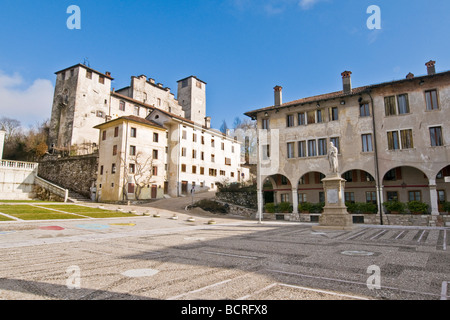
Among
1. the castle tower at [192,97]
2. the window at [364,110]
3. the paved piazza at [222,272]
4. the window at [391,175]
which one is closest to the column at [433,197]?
the window at [391,175]

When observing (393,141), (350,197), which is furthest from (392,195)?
(393,141)

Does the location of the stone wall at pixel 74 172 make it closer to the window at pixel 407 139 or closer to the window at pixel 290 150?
the window at pixel 290 150

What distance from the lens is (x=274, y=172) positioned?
91.8 feet

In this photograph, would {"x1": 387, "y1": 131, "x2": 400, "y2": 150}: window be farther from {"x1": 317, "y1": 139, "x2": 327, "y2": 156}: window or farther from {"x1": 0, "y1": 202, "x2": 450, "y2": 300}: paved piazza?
{"x1": 0, "y1": 202, "x2": 450, "y2": 300}: paved piazza

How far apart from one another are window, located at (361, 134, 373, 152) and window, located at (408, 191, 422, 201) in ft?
16.5

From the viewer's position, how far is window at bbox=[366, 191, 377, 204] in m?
24.5

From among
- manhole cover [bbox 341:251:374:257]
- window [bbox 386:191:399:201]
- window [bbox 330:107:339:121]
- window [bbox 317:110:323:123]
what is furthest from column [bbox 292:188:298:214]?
manhole cover [bbox 341:251:374:257]

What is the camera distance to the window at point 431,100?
72.4 ft

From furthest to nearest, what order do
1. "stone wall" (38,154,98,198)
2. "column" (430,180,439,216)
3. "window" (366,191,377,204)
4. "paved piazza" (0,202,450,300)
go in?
"stone wall" (38,154,98,198) → "window" (366,191,377,204) → "column" (430,180,439,216) → "paved piazza" (0,202,450,300)

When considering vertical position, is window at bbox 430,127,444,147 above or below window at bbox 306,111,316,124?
below
